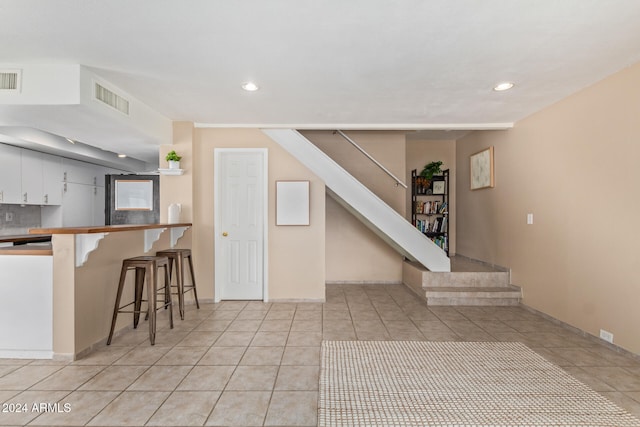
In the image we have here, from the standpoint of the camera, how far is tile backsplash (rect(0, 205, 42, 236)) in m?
4.98

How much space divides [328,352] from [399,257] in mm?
3230

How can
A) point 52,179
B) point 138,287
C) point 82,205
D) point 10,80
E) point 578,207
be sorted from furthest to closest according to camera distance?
point 82,205
point 52,179
point 138,287
point 578,207
point 10,80

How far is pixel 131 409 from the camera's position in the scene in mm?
2057

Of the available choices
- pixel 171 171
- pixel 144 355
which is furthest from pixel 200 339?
pixel 171 171

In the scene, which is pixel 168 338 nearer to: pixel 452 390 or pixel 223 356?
pixel 223 356

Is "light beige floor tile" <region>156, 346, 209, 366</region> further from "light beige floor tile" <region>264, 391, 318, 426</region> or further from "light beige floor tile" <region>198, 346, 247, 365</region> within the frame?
"light beige floor tile" <region>264, 391, 318, 426</region>

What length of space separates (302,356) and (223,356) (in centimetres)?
70

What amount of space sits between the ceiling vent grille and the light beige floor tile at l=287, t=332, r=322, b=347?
3.32 m

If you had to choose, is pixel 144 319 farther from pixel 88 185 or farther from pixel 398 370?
pixel 88 185

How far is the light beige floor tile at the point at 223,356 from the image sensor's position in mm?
2713

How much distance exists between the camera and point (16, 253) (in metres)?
2.79

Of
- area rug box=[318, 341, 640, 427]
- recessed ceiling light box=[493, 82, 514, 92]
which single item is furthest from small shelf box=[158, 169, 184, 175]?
recessed ceiling light box=[493, 82, 514, 92]

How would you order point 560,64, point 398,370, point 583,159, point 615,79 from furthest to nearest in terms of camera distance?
point 583,159, point 615,79, point 560,64, point 398,370

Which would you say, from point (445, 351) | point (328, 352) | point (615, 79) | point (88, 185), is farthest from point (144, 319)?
Result: point (615, 79)
